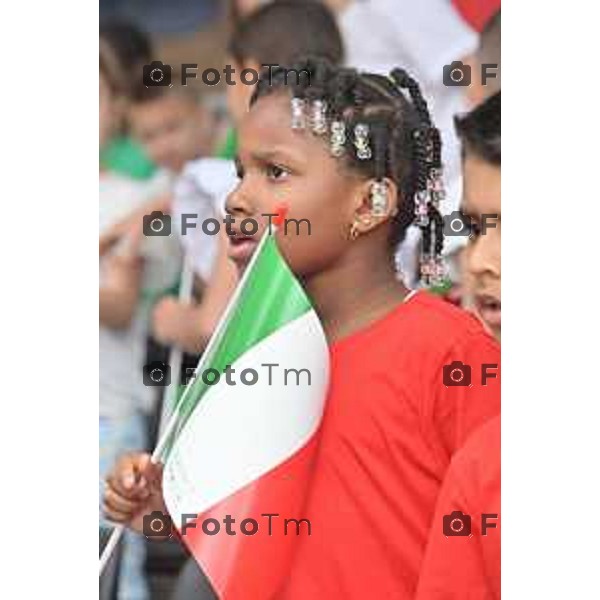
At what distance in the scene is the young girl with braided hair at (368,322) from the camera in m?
1.81

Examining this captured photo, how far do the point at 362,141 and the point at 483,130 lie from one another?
0.41 ft

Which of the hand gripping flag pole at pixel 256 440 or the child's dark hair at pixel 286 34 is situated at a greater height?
the child's dark hair at pixel 286 34

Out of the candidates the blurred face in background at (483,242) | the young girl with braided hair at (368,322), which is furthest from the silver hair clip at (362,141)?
the blurred face in background at (483,242)

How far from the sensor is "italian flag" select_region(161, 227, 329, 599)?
6.07ft

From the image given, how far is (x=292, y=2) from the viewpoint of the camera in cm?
191

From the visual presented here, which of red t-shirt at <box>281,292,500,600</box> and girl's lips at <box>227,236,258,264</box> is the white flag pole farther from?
red t-shirt at <box>281,292,500,600</box>

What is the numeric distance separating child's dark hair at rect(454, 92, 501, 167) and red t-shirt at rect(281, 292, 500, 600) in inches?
6.0

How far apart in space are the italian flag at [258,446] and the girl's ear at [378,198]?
0.10m

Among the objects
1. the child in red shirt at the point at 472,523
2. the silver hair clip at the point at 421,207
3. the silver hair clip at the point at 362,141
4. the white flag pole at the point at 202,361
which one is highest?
the silver hair clip at the point at 362,141

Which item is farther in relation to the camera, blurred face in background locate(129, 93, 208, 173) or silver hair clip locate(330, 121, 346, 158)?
blurred face in background locate(129, 93, 208, 173)

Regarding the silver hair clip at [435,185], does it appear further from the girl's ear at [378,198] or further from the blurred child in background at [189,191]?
the blurred child in background at [189,191]

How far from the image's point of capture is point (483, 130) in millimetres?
1845

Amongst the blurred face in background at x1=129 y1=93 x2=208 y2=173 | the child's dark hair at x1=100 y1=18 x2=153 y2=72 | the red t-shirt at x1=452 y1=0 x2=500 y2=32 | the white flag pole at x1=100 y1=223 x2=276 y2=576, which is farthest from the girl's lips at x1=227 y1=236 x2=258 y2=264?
the red t-shirt at x1=452 y1=0 x2=500 y2=32

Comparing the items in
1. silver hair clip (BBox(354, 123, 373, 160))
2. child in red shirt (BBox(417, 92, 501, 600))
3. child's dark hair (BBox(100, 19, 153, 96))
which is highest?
child's dark hair (BBox(100, 19, 153, 96))
